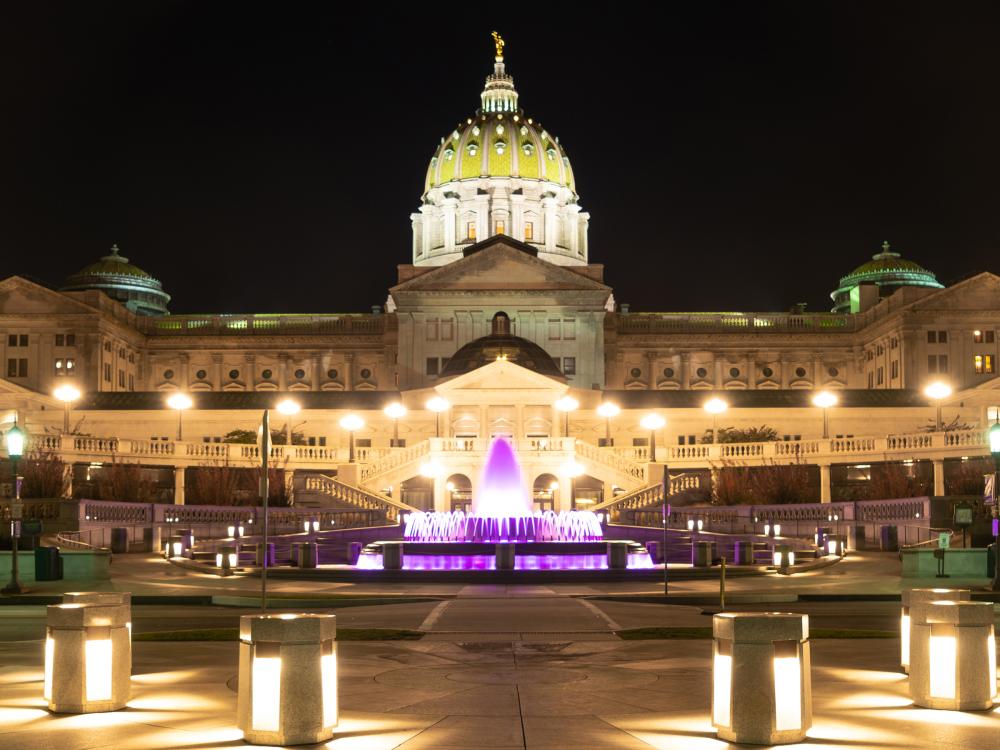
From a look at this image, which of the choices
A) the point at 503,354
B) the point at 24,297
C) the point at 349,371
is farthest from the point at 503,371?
the point at 24,297

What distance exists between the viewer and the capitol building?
8019cm

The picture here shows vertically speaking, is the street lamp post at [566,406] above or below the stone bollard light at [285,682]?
above

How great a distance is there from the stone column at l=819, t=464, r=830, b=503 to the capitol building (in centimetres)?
15

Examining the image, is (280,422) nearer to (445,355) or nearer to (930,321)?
(445,355)

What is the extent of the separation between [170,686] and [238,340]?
124 meters

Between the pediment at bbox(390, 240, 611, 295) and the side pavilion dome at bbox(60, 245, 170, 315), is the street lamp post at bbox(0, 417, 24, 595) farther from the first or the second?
the side pavilion dome at bbox(60, 245, 170, 315)

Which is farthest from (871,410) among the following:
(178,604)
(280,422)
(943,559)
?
(178,604)

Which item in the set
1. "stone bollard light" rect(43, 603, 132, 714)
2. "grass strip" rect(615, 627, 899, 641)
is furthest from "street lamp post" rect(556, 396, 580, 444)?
"stone bollard light" rect(43, 603, 132, 714)

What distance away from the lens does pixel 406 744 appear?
12.9 m

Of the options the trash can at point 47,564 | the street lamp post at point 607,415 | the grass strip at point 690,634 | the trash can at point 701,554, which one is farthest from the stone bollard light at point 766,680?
the street lamp post at point 607,415

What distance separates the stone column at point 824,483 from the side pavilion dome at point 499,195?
83.0 m

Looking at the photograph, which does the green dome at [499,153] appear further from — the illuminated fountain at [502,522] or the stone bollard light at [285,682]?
the stone bollard light at [285,682]

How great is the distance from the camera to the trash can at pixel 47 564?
35.8m

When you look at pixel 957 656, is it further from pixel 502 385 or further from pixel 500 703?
pixel 502 385
